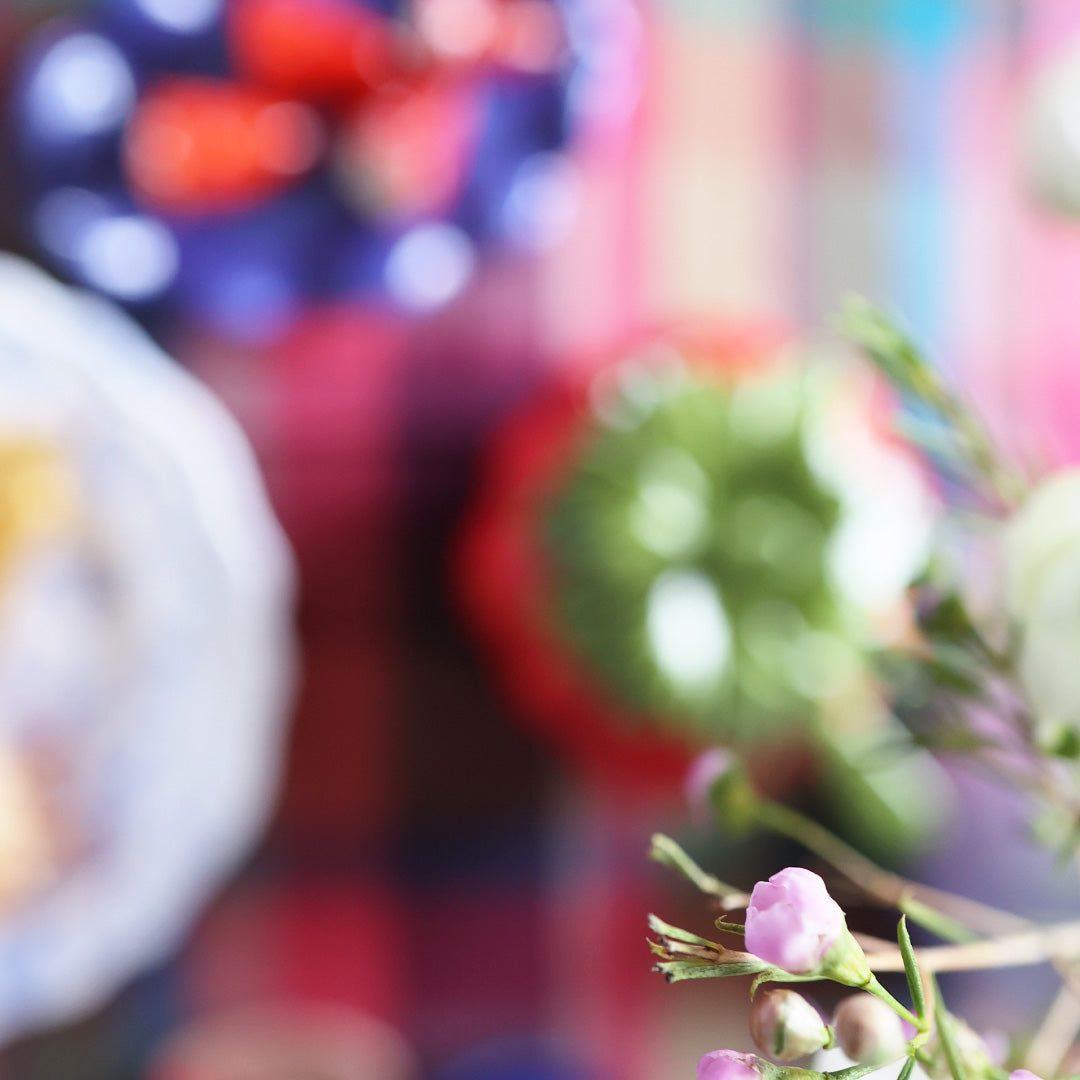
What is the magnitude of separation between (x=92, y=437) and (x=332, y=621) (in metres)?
0.16

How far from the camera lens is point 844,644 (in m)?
0.51

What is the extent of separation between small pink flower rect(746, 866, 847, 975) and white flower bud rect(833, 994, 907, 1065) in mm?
29

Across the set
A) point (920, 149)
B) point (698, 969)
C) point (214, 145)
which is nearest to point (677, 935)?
point (698, 969)

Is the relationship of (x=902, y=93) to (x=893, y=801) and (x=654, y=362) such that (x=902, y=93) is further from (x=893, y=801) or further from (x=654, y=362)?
(x=893, y=801)

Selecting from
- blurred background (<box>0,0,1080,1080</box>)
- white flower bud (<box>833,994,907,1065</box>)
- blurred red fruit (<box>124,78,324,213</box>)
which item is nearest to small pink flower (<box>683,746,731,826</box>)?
white flower bud (<box>833,994,907,1065</box>)

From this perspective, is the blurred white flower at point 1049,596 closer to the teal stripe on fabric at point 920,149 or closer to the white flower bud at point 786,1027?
the white flower bud at point 786,1027

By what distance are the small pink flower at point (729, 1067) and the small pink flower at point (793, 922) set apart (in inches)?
0.6

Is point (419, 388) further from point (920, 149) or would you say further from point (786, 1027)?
point (786, 1027)

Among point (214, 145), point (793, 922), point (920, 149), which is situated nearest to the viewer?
point (793, 922)

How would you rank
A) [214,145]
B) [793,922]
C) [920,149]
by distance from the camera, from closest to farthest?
[793,922]
[214,145]
[920,149]

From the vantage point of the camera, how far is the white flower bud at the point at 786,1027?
16 cm

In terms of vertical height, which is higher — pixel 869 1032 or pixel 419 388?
pixel 869 1032

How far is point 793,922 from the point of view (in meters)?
0.16

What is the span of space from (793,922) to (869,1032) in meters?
0.04
